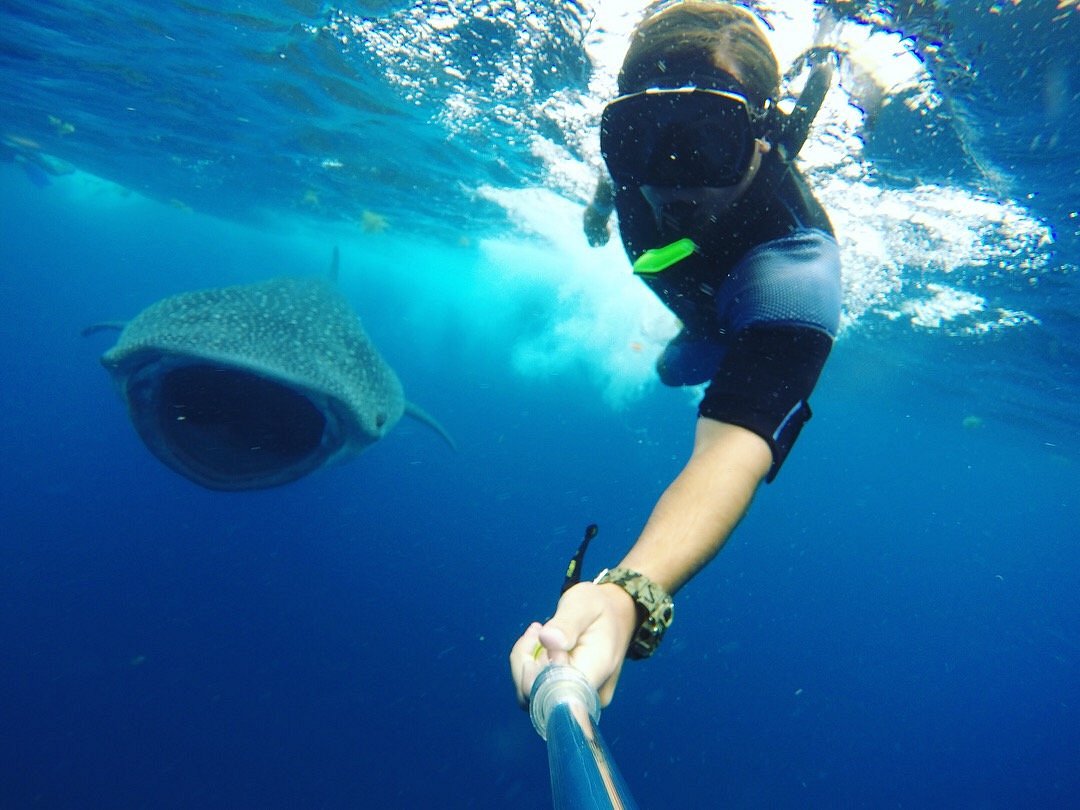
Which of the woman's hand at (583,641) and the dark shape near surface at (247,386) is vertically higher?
the woman's hand at (583,641)

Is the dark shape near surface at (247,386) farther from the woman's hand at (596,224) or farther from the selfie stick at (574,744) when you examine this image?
the selfie stick at (574,744)

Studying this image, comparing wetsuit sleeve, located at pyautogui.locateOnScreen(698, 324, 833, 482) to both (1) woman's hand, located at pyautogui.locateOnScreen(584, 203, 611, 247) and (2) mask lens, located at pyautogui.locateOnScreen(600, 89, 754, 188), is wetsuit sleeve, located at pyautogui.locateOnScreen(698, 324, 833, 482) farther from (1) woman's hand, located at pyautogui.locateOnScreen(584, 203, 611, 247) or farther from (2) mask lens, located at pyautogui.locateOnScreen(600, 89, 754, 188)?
(1) woman's hand, located at pyautogui.locateOnScreen(584, 203, 611, 247)

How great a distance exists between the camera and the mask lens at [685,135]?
213cm

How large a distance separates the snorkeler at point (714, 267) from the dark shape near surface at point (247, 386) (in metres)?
2.83

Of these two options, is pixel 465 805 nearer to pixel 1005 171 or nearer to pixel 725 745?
pixel 725 745

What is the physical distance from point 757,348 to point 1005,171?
8.26m

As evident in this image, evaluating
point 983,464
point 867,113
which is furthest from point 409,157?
point 983,464

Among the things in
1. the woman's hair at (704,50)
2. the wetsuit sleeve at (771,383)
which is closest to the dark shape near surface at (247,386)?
the woman's hair at (704,50)

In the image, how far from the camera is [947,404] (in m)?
26.1

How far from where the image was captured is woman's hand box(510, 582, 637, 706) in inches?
37.9

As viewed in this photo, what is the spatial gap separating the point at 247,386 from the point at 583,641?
5.49m

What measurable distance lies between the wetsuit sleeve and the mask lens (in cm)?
81

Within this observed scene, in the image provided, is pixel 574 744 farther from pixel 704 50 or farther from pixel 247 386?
pixel 247 386

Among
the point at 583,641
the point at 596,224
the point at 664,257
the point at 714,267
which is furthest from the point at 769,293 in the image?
the point at 596,224
